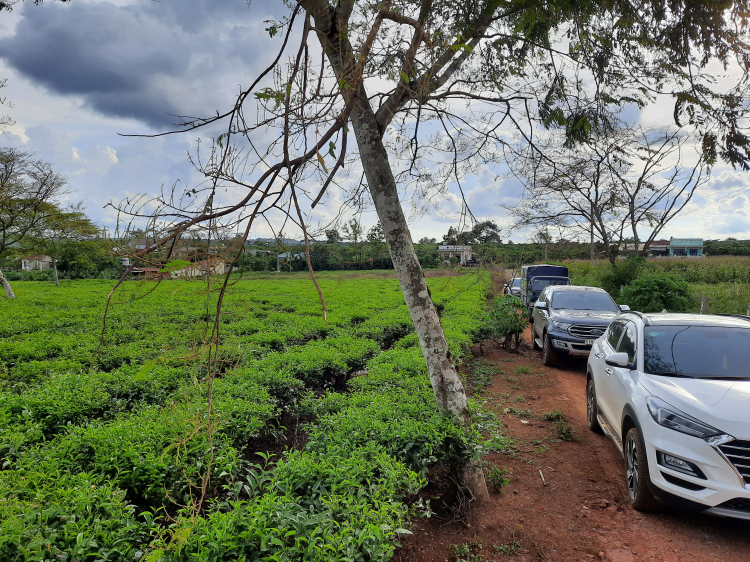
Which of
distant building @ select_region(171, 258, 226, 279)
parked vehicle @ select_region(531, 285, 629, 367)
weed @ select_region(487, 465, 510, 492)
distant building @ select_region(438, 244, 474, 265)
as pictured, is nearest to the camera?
distant building @ select_region(171, 258, 226, 279)

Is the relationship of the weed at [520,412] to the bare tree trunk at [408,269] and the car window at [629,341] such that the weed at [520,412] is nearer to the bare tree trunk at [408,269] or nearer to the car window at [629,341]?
the car window at [629,341]

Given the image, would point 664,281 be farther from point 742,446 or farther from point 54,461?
point 54,461

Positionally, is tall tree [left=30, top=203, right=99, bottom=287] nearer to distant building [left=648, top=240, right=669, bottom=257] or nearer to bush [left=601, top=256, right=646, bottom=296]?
bush [left=601, top=256, right=646, bottom=296]

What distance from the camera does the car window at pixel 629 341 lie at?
4680 mm

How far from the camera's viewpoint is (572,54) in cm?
385

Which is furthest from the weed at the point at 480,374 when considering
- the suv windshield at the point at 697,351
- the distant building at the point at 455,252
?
the distant building at the point at 455,252

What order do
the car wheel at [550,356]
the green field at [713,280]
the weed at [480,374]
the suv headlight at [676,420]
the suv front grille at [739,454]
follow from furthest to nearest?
1. the green field at [713,280]
2. the car wheel at [550,356]
3. the weed at [480,374]
4. the suv headlight at [676,420]
5. the suv front grille at [739,454]

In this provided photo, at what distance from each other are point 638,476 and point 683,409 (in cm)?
77

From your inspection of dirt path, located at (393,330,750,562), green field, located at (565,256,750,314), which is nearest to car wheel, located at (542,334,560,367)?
dirt path, located at (393,330,750,562)

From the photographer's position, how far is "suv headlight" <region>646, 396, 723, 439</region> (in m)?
3.25

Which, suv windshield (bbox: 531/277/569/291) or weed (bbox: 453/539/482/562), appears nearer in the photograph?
weed (bbox: 453/539/482/562)

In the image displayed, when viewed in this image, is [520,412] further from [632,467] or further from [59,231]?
[59,231]

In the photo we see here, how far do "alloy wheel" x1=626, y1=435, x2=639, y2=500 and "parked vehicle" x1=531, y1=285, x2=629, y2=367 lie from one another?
16.7ft

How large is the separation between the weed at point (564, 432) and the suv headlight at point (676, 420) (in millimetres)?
2153
